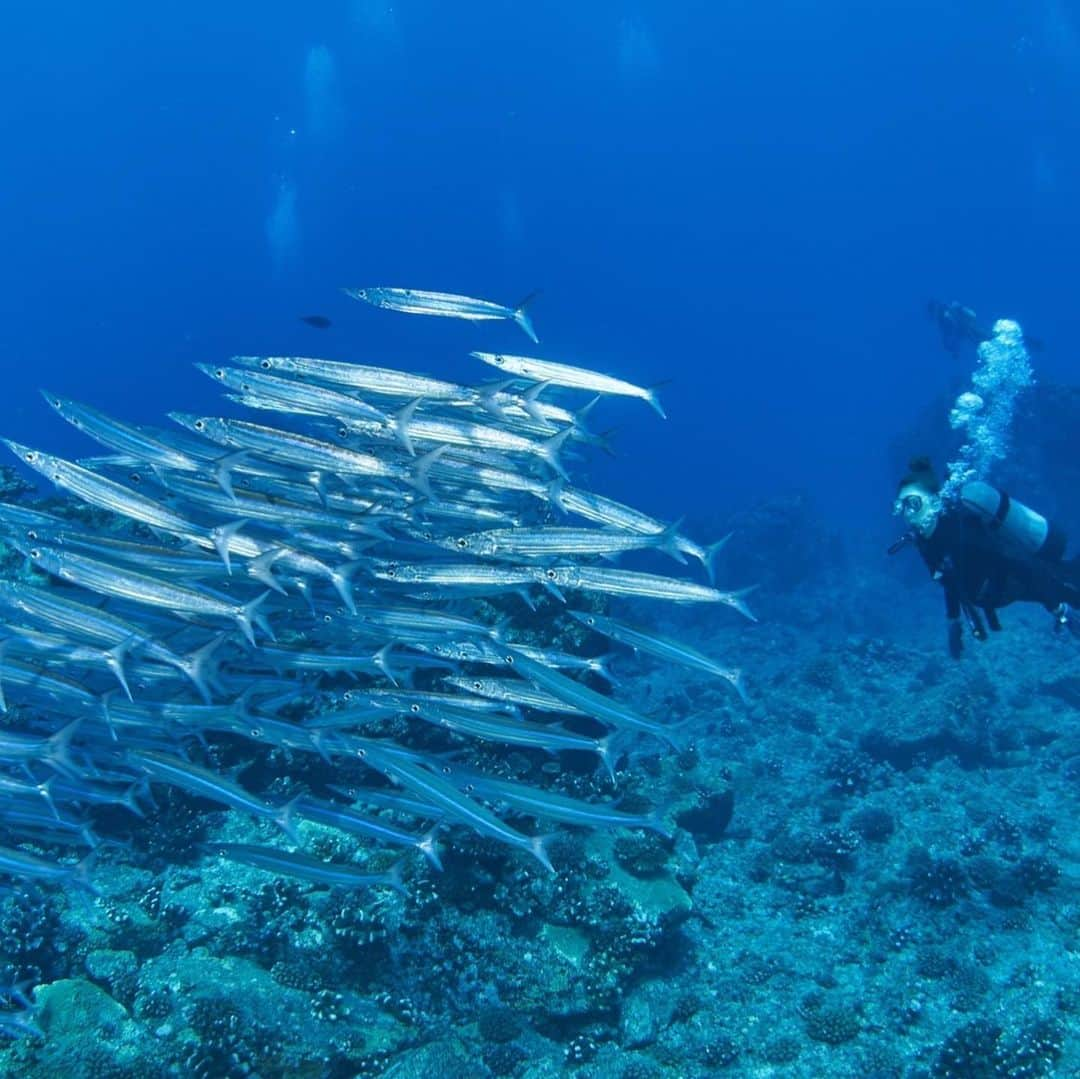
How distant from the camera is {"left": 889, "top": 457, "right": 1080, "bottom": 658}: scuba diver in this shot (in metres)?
8.23

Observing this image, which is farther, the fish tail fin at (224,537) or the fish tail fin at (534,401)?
the fish tail fin at (534,401)

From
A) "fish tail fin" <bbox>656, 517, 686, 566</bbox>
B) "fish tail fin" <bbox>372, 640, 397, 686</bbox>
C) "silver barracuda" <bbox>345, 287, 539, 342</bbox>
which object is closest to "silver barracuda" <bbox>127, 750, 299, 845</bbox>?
"fish tail fin" <bbox>372, 640, 397, 686</bbox>

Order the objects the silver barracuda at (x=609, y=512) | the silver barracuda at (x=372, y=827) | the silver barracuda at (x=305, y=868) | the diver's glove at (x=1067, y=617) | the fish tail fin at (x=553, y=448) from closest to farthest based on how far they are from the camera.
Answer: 1. the silver barracuda at (x=305, y=868)
2. the silver barracuda at (x=372, y=827)
3. the fish tail fin at (x=553, y=448)
4. the silver barracuda at (x=609, y=512)
5. the diver's glove at (x=1067, y=617)

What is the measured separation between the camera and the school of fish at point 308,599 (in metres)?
5.82

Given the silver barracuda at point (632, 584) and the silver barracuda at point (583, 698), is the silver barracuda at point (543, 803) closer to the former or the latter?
the silver barracuda at point (583, 698)

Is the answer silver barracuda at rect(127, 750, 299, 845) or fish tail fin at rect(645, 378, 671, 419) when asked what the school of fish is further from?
fish tail fin at rect(645, 378, 671, 419)

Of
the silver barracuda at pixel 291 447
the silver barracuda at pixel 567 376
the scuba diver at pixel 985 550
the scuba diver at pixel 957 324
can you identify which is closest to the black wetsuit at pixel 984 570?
the scuba diver at pixel 985 550

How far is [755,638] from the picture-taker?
26.2 metres

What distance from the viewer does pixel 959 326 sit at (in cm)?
2742

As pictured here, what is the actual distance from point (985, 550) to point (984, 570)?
28 cm

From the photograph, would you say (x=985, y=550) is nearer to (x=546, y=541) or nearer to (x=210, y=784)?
(x=546, y=541)

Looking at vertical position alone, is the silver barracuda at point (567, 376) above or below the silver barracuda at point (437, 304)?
below

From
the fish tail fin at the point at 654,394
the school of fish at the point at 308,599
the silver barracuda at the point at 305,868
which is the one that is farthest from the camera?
the fish tail fin at the point at 654,394

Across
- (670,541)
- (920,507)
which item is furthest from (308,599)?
(920,507)
